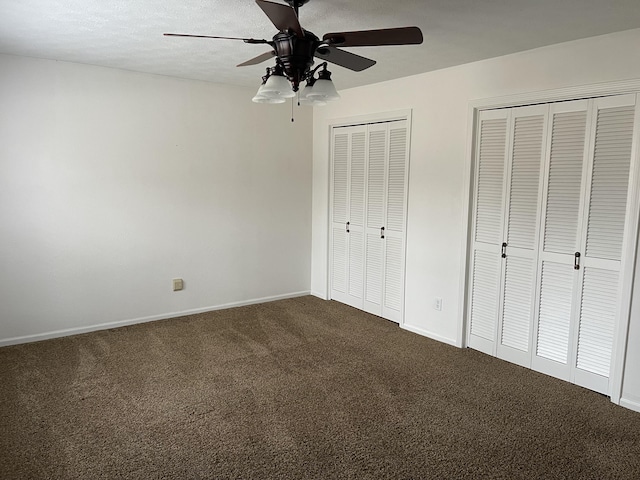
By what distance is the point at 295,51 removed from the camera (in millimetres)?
2172

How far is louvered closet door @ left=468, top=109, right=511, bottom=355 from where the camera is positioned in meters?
3.63

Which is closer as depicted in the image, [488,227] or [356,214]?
[488,227]

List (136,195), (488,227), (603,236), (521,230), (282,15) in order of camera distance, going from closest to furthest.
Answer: (282,15) < (603,236) < (521,230) < (488,227) < (136,195)

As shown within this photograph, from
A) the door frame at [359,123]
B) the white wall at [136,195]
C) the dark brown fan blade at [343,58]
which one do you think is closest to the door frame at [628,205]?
the door frame at [359,123]

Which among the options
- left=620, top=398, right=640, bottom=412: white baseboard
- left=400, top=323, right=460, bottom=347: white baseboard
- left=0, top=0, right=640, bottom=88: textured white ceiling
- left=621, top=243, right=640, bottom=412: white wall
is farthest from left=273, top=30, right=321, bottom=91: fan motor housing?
left=620, top=398, right=640, bottom=412: white baseboard

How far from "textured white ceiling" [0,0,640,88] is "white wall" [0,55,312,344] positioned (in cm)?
49

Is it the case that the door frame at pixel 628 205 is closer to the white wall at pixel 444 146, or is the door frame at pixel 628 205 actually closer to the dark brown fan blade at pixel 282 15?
the white wall at pixel 444 146

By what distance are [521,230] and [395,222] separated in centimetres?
133

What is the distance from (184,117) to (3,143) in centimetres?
156

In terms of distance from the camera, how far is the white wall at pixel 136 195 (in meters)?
3.81

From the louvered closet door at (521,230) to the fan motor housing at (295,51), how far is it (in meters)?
2.00

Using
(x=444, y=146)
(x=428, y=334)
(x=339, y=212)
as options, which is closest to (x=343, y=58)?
(x=444, y=146)

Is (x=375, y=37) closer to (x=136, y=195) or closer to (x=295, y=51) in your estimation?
(x=295, y=51)

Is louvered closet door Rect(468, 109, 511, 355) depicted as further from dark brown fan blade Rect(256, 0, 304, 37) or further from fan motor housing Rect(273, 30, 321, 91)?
dark brown fan blade Rect(256, 0, 304, 37)
